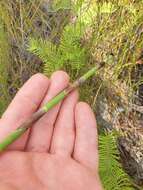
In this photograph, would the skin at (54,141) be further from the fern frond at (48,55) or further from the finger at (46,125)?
the fern frond at (48,55)

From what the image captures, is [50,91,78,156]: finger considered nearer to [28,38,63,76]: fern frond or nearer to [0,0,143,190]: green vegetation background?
[0,0,143,190]: green vegetation background

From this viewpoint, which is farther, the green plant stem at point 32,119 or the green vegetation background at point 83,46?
the green vegetation background at point 83,46

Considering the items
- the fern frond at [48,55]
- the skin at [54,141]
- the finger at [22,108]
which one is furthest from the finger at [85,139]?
the fern frond at [48,55]

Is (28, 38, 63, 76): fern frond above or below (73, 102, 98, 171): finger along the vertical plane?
above

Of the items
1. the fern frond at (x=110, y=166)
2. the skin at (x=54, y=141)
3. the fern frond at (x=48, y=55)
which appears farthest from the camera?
the fern frond at (x=48, y=55)

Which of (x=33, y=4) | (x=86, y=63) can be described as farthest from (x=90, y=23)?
(x=33, y=4)

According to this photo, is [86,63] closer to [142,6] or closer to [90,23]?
[90,23]

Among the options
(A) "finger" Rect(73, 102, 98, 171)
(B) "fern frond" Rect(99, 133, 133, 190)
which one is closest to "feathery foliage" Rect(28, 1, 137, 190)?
(B) "fern frond" Rect(99, 133, 133, 190)
